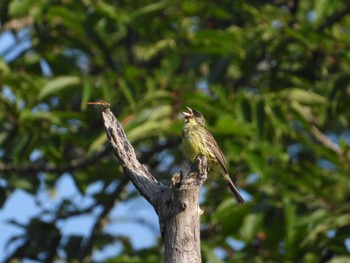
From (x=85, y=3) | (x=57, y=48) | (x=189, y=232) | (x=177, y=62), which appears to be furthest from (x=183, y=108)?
(x=189, y=232)

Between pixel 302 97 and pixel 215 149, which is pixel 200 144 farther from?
pixel 302 97

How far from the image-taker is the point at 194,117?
22.2 feet

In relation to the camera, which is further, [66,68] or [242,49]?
[66,68]

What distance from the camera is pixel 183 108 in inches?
274

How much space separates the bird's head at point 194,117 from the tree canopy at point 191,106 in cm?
9

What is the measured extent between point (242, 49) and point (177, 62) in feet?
1.50

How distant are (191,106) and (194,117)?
82 millimetres

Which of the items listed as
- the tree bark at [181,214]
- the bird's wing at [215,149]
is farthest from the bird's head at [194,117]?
the tree bark at [181,214]

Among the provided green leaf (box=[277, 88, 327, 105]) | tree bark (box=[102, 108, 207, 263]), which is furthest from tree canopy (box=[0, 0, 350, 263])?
Result: tree bark (box=[102, 108, 207, 263])

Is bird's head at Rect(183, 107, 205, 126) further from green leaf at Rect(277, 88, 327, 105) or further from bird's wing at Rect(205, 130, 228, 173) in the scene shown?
green leaf at Rect(277, 88, 327, 105)

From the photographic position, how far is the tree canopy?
7262 millimetres

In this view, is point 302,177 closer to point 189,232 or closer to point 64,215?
point 64,215

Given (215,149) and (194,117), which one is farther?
(194,117)

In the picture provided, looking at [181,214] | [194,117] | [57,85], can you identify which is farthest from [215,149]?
[181,214]
